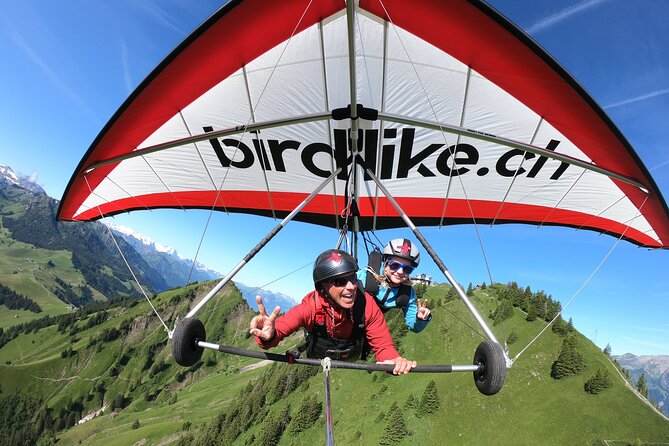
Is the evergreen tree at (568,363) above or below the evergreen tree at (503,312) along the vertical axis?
below

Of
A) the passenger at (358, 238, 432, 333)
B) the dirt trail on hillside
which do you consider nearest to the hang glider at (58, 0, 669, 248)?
the passenger at (358, 238, 432, 333)

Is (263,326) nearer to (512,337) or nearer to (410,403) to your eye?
(512,337)

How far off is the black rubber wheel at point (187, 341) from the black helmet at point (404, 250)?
2.75m

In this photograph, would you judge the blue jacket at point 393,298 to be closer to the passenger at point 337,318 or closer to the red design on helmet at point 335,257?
the passenger at point 337,318

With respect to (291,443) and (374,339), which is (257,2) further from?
(291,443)

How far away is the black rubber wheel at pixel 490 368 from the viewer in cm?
345

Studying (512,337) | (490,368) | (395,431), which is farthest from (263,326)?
(395,431)

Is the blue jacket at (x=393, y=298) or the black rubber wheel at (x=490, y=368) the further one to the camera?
the blue jacket at (x=393, y=298)

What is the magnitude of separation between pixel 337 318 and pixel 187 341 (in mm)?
1576

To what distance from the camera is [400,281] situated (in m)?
5.23

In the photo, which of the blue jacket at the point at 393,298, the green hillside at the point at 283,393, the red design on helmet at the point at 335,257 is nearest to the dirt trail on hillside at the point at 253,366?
the green hillside at the point at 283,393

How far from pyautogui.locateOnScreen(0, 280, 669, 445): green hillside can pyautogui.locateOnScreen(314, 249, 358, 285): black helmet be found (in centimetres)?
148

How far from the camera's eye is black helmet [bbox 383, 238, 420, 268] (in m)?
5.09

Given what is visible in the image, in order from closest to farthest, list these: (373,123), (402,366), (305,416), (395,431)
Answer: (402,366)
(373,123)
(395,431)
(305,416)
